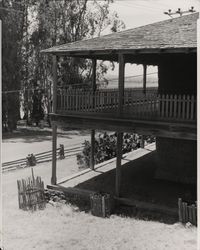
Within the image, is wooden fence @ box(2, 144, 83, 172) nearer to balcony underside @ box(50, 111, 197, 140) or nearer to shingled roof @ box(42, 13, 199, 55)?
balcony underside @ box(50, 111, 197, 140)

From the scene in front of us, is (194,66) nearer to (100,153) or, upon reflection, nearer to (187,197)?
(187,197)

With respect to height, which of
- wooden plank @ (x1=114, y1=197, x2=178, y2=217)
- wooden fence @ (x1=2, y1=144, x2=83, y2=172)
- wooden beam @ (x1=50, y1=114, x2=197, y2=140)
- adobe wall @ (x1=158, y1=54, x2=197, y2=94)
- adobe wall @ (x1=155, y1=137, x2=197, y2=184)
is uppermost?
adobe wall @ (x1=158, y1=54, x2=197, y2=94)

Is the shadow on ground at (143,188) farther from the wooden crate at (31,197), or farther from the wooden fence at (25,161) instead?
the wooden fence at (25,161)

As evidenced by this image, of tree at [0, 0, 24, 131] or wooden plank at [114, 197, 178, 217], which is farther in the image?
tree at [0, 0, 24, 131]

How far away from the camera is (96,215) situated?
1515 centimetres

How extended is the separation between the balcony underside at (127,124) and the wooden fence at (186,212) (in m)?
2.29

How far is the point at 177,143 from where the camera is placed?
18609mm

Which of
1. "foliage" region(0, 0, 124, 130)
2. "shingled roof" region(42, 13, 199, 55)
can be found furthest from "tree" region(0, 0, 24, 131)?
"shingled roof" region(42, 13, 199, 55)

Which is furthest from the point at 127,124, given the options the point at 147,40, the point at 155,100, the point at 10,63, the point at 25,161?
the point at 10,63

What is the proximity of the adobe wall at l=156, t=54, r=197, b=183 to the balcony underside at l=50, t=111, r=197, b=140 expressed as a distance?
3.34m

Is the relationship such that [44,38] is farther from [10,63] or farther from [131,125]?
[131,125]

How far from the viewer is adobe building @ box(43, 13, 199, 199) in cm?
1452

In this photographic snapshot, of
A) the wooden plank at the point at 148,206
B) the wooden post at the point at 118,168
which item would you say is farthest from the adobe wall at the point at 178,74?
the wooden plank at the point at 148,206

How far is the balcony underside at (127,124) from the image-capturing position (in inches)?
571
